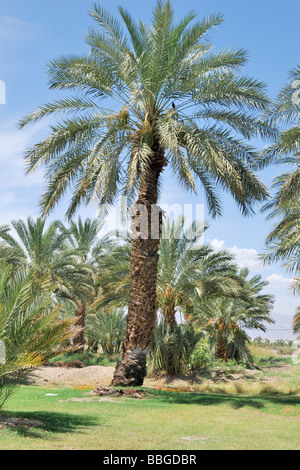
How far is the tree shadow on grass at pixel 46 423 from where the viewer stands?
695 centimetres

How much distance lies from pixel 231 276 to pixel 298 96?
920 cm

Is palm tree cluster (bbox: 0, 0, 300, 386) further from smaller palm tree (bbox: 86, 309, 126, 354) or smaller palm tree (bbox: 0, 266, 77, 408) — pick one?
smaller palm tree (bbox: 86, 309, 126, 354)

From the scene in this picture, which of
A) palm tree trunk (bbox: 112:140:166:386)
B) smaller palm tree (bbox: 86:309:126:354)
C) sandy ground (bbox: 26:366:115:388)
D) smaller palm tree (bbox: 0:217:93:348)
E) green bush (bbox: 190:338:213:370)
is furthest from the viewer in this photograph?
smaller palm tree (bbox: 86:309:126:354)

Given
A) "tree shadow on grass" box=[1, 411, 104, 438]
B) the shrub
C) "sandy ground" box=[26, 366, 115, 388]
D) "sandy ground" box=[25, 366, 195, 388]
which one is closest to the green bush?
the shrub

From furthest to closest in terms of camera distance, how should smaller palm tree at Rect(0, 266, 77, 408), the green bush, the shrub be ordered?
the green bush, the shrub, smaller palm tree at Rect(0, 266, 77, 408)

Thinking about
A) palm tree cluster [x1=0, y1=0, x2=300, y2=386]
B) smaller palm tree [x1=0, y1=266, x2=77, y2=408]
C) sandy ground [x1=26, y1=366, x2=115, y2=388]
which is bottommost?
sandy ground [x1=26, y1=366, x2=115, y2=388]

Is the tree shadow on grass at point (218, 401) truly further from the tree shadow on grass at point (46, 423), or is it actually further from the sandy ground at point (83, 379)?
the sandy ground at point (83, 379)

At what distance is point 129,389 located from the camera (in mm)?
12734

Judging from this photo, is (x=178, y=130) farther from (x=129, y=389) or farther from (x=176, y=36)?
(x=129, y=389)

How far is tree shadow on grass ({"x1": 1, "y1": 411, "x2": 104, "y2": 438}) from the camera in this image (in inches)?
274

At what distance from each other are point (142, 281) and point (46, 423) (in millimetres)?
6642

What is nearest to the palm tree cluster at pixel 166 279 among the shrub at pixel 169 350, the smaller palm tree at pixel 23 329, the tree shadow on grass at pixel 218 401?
the shrub at pixel 169 350

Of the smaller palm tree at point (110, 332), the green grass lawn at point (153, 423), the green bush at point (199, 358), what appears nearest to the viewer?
the green grass lawn at point (153, 423)

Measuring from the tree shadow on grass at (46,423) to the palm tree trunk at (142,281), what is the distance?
4.86 m
